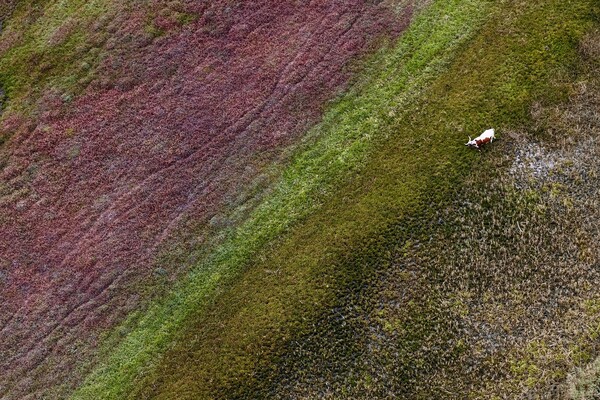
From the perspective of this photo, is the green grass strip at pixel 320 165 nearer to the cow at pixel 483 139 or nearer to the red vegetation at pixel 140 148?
the red vegetation at pixel 140 148

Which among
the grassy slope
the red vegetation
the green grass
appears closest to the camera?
the grassy slope

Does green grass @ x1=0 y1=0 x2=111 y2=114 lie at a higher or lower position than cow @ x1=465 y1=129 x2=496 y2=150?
higher

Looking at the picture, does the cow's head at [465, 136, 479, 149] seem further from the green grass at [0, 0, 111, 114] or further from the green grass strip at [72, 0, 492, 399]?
the green grass at [0, 0, 111, 114]

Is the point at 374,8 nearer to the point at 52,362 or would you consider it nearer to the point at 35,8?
the point at 35,8

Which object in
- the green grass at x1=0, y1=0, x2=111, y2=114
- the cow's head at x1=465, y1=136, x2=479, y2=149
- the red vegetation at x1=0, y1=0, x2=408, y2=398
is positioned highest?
the green grass at x1=0, y1=0, x2=111, y2=114

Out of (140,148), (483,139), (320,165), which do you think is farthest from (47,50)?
(483,139)

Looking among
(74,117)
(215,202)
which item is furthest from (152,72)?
(215,202)

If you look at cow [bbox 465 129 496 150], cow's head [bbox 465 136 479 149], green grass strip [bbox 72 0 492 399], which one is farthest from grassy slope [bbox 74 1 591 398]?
cow [bbox 465 129 496 150]

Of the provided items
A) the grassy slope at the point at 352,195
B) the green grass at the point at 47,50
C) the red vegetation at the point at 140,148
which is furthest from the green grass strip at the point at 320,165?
the green grass at the point at 47,50
